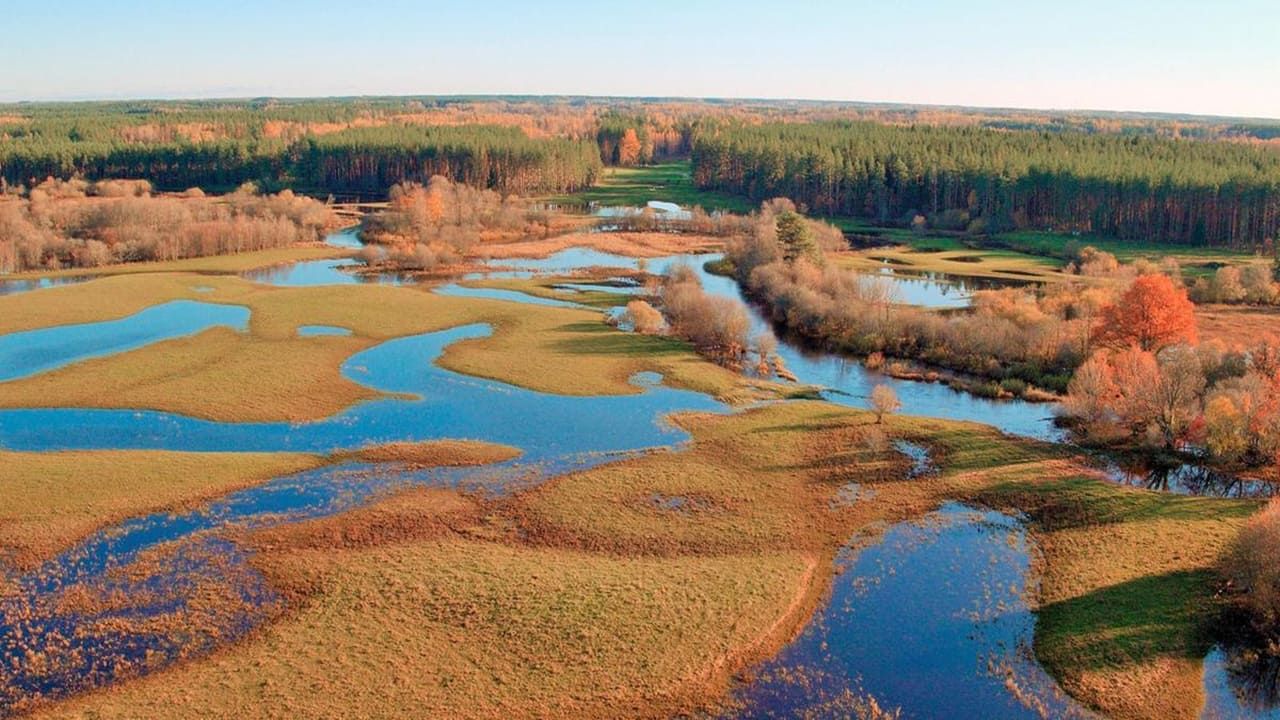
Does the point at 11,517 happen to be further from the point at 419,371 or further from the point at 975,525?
the point at 975,525

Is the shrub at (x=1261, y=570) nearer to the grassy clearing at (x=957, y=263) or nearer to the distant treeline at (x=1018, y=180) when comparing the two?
the grassy clearing at (x=957, y=263)

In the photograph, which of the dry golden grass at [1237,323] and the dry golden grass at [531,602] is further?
the dry golden grass at [1237,323]

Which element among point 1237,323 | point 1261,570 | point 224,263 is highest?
point 224,263

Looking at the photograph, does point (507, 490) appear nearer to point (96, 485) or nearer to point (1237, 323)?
point (96, 485)

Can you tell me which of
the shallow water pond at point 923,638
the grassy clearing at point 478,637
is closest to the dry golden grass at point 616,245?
the shallow water pond at point 923,638

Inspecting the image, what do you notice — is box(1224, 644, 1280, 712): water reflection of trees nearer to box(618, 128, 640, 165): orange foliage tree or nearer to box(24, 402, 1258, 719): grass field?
box(24, 402, 1258, 719): grass field

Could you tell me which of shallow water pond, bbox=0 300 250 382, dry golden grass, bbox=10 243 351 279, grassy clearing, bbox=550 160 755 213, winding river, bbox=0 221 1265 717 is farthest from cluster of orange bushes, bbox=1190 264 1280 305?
Answer: dry golden grass, bbox=10 243 351 279

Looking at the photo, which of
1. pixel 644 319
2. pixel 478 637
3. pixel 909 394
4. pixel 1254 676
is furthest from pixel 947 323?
pixel 478 637
